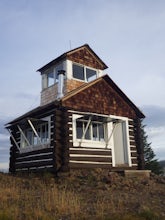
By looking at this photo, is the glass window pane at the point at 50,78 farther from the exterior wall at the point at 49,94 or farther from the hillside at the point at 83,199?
the hillside at the point at 83,199

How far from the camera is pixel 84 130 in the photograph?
1833 cm

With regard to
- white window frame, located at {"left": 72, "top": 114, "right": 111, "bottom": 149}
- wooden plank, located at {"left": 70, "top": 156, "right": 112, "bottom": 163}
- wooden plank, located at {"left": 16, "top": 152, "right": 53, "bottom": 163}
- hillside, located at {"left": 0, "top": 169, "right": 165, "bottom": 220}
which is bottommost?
hillside, located at {"left": 0, "top": 169, "right": 165, "bottom": 220}

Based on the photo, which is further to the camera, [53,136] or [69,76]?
[69,76]

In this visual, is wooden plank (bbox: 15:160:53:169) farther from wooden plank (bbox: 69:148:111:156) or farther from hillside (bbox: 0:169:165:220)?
wooden plank (bbox: 69:148:111:156)

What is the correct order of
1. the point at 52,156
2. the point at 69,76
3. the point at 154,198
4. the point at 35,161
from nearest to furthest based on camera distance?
Answer: 1. the point at 154,198
2. the point at 52,156
3. the point at 35,161
4. the point at 69,76

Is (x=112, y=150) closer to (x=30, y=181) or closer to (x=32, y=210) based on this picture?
(x=30, y=181)

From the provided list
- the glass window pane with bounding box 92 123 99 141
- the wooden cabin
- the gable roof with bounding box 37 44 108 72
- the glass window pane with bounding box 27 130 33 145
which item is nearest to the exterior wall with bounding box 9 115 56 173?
the wooden cabin

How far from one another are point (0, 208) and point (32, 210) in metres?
1.04

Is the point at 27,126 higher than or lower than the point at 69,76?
lower

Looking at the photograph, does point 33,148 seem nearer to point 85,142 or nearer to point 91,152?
point 85,142

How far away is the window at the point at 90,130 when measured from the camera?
1823 centimetres

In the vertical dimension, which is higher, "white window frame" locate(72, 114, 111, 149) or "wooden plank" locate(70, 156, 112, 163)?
"white window frame" locate(72, 114, 111, 149)

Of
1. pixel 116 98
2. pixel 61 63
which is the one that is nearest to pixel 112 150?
pixel 116 98

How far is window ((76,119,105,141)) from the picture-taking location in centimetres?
1823
